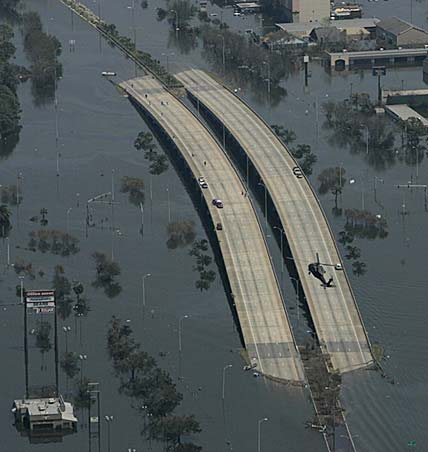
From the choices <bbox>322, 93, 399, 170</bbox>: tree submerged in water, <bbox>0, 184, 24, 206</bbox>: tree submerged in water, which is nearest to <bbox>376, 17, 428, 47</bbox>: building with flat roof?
<bbox>322, 93, 399, 170</bbox>: tree submerged in water

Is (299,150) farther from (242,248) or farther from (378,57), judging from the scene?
(378,57)

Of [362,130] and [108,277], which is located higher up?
[362,130]

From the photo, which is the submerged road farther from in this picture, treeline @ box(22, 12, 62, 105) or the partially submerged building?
treeline @ box(22, 12, 62, 105)

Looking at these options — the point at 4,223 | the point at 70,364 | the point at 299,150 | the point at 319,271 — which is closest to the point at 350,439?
the point at 70,364

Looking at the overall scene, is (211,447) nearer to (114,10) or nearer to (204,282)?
(204,282)

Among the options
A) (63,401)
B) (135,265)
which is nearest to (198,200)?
(135,265)

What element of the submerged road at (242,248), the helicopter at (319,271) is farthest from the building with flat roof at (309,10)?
the helicopter at (319,271)
